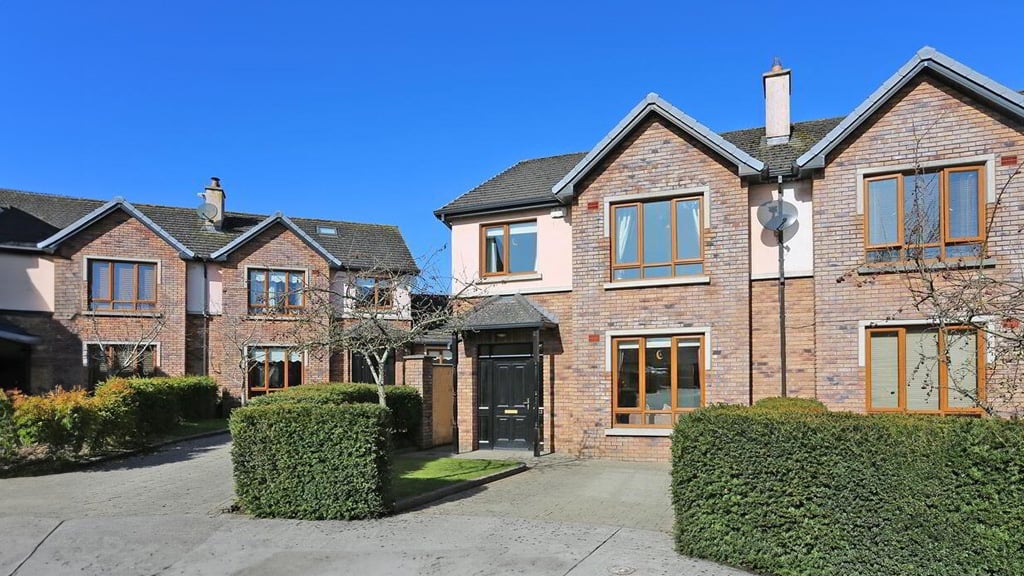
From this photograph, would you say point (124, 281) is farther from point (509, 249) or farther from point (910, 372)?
point (910, 372)

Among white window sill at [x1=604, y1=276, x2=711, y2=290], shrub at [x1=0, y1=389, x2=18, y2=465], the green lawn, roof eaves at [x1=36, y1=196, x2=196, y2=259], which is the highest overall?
roof eaves at [x1=36, y1=196, x2=196, y2=259]

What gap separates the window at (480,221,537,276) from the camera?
53.8 ft

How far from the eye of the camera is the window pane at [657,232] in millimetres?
14688

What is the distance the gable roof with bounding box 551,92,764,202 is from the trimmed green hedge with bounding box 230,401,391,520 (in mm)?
Answer: 7553

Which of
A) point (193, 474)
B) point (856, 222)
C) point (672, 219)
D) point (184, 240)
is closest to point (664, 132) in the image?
point (672, 219)

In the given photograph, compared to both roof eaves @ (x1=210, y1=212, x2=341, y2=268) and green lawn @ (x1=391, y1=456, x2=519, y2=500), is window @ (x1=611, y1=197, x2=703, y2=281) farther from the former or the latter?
roof eaves @ (x1=210, y1=212, x2=341, y2=268)

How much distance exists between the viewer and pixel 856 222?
516 inches

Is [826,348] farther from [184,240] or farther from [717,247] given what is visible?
[184,240]

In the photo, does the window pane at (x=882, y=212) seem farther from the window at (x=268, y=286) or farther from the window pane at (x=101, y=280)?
the window pane at (x=101, y=280)

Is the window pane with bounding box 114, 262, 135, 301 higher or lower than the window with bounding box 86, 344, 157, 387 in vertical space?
higher

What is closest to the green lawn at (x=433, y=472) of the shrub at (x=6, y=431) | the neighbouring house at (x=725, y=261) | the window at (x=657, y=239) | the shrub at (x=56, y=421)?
the neighbouring house at (x=725, y=261)

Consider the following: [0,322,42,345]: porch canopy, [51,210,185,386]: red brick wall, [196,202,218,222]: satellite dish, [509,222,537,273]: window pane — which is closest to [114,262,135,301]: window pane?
[51,210,185,386]: red brick wall

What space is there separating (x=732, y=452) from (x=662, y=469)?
6284 mm

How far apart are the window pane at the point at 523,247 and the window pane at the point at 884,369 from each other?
274 inches
